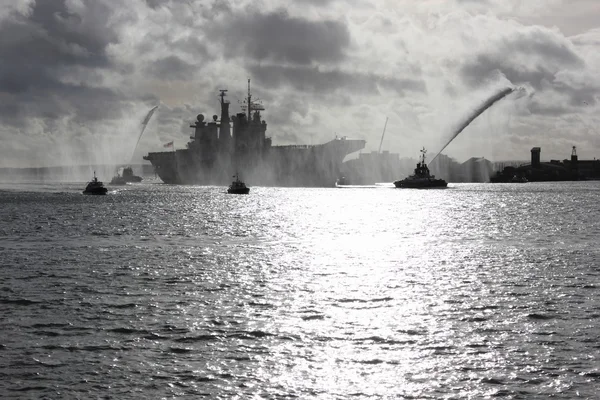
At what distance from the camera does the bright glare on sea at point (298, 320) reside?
19.0 metres

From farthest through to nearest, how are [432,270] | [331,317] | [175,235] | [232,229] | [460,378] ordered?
[232,229]
[175,235]
[432,270]
[331,317]
[460,378]

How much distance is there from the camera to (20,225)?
3051 inches

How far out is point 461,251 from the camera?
178 ft

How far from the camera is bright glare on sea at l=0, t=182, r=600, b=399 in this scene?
1895cm

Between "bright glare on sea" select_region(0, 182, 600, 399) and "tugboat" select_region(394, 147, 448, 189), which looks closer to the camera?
"bright glare on sea" select_region(0, 182, 600, 399)

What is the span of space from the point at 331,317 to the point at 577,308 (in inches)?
425

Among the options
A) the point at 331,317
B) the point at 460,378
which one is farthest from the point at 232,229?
the point at 460,378

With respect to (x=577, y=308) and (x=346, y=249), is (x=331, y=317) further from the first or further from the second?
(x=346, y=249)

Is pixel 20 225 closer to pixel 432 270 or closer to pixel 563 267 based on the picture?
pixel 432 270

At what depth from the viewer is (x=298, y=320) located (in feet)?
88.6

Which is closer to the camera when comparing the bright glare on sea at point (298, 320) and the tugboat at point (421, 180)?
the bright glare on sea at point (298, 320)

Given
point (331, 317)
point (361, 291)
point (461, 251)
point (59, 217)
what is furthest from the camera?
point (59, 217)

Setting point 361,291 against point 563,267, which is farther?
point 563,267

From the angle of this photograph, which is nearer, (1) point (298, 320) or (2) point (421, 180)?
(1) point (298, 320)
